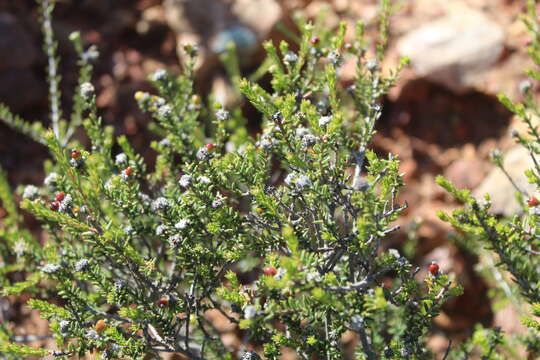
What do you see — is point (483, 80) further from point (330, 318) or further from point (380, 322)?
point (330, 318)

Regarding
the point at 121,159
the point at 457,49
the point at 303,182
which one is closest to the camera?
the point at 303,182

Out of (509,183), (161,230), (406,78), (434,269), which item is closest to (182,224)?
(161,230)

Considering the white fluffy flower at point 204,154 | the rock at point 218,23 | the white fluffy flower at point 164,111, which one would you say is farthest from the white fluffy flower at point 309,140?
the rock at point 218,23

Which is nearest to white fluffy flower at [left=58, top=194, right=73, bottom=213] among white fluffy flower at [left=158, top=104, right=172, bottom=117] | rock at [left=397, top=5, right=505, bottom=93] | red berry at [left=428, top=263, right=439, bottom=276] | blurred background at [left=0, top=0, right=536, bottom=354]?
white fluffy flower at [left=158, top=104, right=172, bottom=117]

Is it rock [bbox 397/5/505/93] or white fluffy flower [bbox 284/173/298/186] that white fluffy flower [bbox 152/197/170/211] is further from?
rock [bbox 397/5/505/93]

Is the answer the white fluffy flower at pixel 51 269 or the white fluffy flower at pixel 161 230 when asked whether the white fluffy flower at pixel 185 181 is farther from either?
the white fluffy flower at pixel 51 269

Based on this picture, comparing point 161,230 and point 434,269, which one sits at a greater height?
point 161,230

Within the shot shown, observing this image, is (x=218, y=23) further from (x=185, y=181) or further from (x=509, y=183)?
(x=185, y=181)

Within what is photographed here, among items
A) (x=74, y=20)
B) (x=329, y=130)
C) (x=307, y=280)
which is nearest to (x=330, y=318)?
A: (x=307, y=280)
